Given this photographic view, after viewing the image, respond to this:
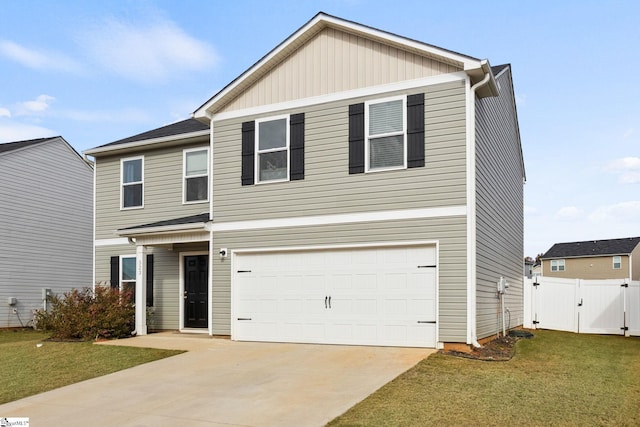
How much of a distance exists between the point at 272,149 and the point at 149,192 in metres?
5.00

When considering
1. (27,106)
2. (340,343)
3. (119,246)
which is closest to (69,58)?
(119,246)

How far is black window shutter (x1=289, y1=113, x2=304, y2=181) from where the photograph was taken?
1294 centimetres

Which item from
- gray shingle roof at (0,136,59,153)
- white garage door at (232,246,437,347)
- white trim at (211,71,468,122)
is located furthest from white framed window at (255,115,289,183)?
gray shingle roof at (0,136,59,153)

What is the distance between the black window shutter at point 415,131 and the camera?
38.3 feet

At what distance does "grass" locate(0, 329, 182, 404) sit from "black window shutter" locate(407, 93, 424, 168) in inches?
247

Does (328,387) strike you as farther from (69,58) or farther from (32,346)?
(69,58)

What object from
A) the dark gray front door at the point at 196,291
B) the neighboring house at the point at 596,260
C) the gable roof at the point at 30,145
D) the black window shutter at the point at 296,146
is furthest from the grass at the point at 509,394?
the neighboring house at the point at 596,260

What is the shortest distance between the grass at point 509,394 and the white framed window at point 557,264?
120 feet

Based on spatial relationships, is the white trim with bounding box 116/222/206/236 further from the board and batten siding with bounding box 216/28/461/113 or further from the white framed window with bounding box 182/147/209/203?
the board and batten siding with bounding box 216/28/461/113

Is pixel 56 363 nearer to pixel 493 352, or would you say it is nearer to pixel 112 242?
pixel 112 242

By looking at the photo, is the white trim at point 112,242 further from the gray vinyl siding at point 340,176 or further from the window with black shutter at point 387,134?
the window with black shutter at point 387,134

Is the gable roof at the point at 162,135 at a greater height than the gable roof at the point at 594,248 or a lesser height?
greater

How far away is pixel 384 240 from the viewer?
11.9m

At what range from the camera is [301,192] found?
1291cm
